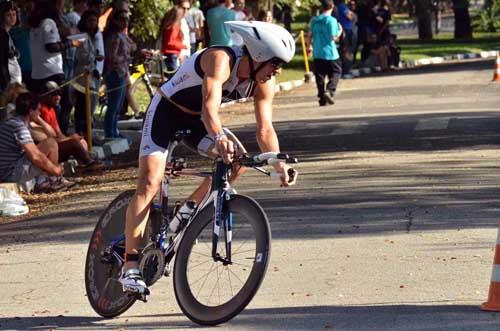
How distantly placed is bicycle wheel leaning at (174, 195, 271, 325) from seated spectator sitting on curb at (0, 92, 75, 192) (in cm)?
706

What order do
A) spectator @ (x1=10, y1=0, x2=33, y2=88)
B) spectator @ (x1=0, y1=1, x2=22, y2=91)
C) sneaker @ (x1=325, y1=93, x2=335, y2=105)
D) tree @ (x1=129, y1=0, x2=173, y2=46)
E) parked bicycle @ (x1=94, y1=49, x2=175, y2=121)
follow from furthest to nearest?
tree @ (x1=129, y1=0, x2=173, y2=46) < sneaker @ (x1=325, y1=93, x2=335, y2=105) < parked bicycle @ (x1=94, y1=49, x2=175, y2=121) < spectator @ (x1=10, y1=0, x2=33, y2=88) < spectator @ (x1=0, y1=1, x2=22, y2=91)

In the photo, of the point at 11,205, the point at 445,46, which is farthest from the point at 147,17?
the point at 445,46

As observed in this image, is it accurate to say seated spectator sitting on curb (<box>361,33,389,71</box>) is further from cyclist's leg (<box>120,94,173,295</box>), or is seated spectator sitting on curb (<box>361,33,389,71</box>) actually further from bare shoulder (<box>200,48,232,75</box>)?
bare shoulder (<box>200,48,232,75</box>)

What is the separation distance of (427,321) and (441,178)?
6764 millimetres

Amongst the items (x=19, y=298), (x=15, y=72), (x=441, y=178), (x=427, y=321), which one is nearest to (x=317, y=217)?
(x=441, y=178)

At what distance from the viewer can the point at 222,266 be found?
797 cm

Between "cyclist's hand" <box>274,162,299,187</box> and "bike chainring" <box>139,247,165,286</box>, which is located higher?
"cyclist's hand" <box>274,162,299,187</box>

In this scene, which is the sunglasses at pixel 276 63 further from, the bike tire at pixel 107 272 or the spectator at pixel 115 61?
the spectator at pixel 115 61

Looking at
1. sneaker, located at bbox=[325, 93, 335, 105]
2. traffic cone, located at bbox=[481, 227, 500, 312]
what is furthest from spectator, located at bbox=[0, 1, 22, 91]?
sneaker, located at bbox=[325, 93, 335, 105]

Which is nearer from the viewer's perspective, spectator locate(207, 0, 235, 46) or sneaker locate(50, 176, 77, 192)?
sneaker locate(50, 176, 77, 192)

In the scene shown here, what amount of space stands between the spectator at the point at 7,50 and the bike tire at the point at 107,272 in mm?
8029

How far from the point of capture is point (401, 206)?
12.8 meters

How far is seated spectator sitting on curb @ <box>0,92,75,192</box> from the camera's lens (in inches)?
582

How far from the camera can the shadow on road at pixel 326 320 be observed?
7914 mm
